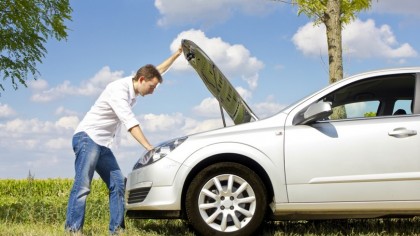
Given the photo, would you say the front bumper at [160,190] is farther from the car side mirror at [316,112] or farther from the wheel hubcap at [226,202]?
the car side mirror at [316,112]

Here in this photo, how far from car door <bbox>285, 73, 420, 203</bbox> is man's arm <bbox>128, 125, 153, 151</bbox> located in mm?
1361

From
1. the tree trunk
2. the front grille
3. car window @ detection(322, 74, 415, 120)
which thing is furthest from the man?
the tree trunk

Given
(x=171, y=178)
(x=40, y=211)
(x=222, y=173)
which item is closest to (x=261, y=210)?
(x=222, y=173)

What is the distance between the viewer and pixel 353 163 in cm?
622

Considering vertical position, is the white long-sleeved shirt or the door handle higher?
the white long-sleeved shirt

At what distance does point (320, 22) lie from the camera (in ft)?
45.2

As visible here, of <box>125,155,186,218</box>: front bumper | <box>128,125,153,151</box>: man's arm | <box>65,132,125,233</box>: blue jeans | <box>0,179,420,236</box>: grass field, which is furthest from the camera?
<box>0,179,420,236</box>: grass field

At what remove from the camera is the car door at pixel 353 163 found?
620cm

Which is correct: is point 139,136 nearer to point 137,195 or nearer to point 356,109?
point 137,195

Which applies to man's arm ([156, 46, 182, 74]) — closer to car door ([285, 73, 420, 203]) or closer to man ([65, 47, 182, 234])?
man ([65, 47, 182, 234])

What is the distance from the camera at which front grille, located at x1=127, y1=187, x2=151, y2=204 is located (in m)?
6.41

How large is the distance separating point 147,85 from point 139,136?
582 millimetres

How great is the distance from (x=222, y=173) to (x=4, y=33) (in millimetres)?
16065

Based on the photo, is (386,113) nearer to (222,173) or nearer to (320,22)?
(222,173)
